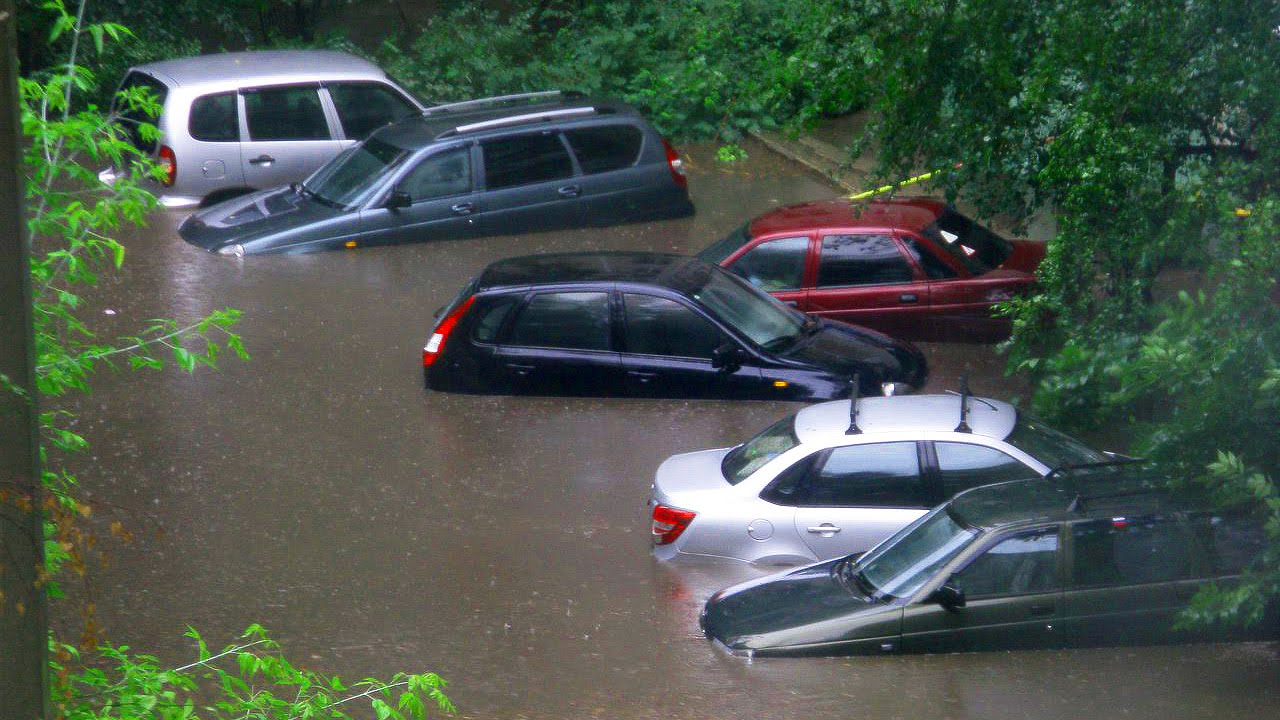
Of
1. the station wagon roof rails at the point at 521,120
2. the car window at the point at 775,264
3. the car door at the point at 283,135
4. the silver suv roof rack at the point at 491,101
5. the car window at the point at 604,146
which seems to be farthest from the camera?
the silver suv roof rack at the point at 491,101

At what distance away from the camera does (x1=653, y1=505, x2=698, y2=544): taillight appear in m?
9.08

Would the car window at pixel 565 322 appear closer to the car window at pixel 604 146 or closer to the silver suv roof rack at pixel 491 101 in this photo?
the car window at pixel 604 146

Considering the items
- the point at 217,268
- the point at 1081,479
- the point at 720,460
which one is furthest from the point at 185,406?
the point at 1081,479

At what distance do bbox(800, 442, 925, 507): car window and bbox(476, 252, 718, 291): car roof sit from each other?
117 inches

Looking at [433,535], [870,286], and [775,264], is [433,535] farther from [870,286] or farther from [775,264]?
[870,286]

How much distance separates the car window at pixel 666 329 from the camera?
11383 mm

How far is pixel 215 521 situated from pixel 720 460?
3.50 metres

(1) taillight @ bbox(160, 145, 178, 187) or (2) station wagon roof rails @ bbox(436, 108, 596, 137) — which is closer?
(2) station wagon roof rails @ bbox(436, 108, 596, 137)

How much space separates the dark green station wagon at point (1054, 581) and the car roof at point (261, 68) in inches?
428

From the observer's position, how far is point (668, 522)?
30.0 feet

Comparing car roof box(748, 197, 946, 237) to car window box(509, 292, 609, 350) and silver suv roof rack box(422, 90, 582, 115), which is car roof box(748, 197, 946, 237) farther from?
silver suv roof rack box(422, 90, 582, 115)

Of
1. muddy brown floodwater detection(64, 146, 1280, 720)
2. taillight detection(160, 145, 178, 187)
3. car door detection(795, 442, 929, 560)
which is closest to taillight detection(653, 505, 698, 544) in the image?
muddy brown floodwater detection(64, 146, 1280, 720)

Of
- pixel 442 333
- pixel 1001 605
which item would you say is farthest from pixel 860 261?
pixel 1001 605

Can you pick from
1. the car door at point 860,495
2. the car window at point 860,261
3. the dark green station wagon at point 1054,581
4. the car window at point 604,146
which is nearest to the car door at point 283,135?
the car window at point 604,146
